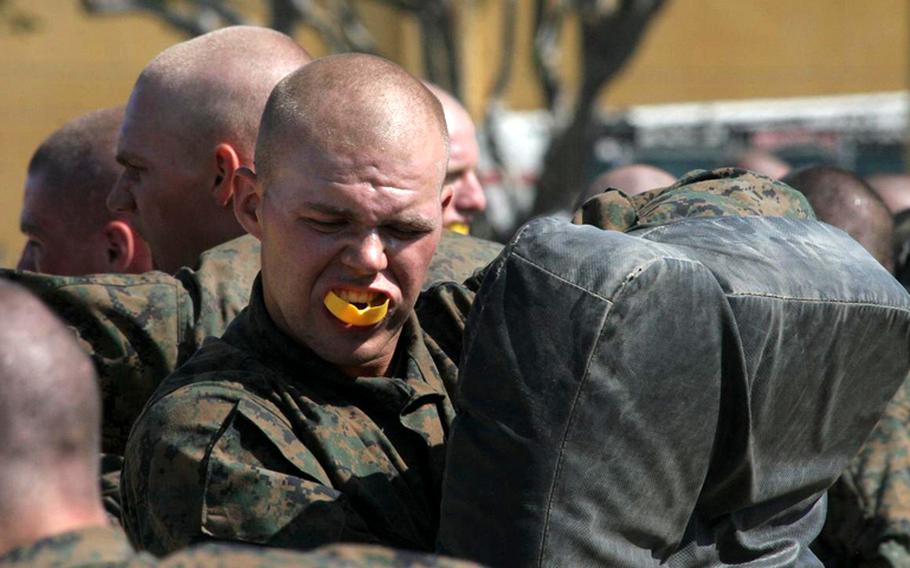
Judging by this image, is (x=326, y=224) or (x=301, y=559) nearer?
(x=301, y=559)

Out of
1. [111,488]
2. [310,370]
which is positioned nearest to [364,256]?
[310,370]

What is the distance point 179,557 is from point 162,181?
208cm

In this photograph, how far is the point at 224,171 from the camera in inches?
144

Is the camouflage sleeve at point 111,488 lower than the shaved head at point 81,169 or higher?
lower

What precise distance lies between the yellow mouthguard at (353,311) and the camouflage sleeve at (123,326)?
27.7 inches

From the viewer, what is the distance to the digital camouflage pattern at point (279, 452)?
96.6 inches

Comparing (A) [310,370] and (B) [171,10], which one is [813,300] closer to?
(A) [310,370]

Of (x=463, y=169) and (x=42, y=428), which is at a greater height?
(x=42, y=428)

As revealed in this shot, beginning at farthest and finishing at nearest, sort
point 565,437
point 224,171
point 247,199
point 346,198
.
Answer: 1. point 224,171
2. point 247,199
3. point 346,198
4. point 565,437

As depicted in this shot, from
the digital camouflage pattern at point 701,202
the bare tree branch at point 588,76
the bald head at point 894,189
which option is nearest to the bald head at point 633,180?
the bald head at point 894,189

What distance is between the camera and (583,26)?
501 inches

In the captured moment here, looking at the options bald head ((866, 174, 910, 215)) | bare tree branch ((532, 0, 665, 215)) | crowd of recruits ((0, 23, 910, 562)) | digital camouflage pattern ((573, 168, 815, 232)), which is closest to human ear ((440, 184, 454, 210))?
crowd of recruits ((0, 23, 910, 562))

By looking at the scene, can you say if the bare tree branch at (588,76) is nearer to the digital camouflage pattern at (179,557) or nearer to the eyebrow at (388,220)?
the eyebrow at (388,220)

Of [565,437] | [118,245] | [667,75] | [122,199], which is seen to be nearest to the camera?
[565,437]
